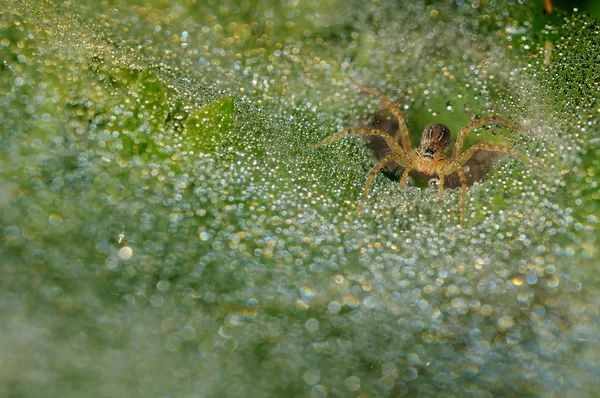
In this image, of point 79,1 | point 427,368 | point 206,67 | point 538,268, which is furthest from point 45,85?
point 538,268

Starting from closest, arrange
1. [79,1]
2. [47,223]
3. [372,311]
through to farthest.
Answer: [47,223], [372,311], [79,1]

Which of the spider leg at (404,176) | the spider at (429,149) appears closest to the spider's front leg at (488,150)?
the spider at (429,149)

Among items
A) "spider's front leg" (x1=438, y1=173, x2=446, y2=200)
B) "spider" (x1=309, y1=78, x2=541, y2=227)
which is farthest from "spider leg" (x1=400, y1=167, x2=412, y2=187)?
"spider's front leg" (x1=438, y1=173, x2=446, y2=200)

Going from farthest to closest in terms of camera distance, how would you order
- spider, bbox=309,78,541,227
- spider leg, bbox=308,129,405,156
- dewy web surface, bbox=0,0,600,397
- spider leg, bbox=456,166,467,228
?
spider, bbox=309,78,541,227, spider leg, bbox=308,129,405,156, spider leg, bbox=456,166,467,228, dewy web surface, bbox=0,0,600,397

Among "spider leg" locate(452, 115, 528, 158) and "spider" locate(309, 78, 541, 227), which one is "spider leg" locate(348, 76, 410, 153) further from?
"spider leg" locate(452, 115, 528, 158)

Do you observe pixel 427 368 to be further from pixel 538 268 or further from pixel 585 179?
pixel 585 179

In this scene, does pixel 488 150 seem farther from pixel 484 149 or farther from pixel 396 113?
pixel 396 113
